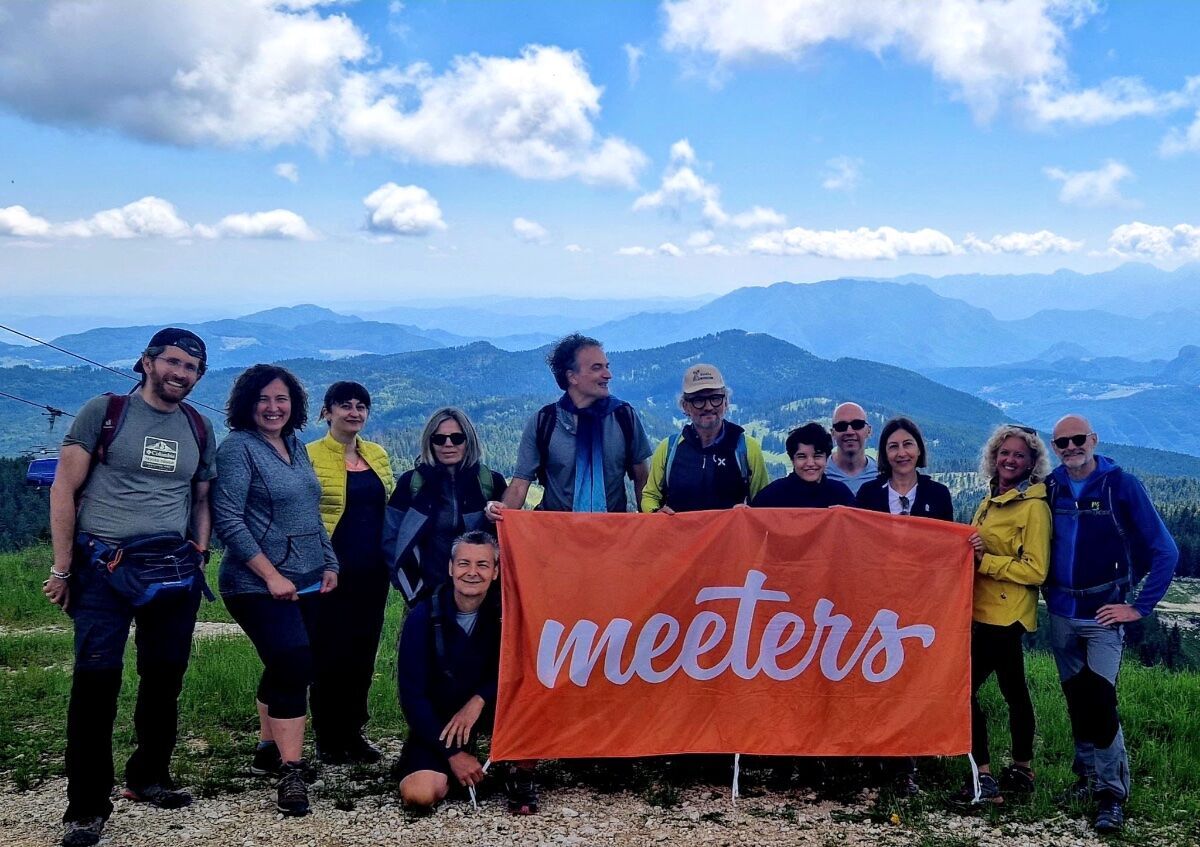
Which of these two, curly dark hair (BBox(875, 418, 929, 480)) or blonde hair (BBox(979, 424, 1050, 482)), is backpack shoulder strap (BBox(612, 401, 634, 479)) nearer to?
curly dark hair (BBox(875, 418, 929, 480))

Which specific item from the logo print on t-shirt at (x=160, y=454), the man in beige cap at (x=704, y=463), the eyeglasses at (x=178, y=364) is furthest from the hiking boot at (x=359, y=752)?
the eyeglasses at (x=178, y=364)

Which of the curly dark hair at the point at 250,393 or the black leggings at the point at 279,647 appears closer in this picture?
the black leggings at the point at 279,647

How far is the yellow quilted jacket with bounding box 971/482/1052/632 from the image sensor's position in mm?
5715

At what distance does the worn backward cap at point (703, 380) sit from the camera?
6430 mm

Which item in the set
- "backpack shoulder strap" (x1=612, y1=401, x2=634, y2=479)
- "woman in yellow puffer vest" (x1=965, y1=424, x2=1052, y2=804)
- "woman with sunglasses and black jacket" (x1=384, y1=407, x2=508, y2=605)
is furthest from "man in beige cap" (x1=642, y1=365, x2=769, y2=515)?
"woman in yellow puffer vest" (x1=965, y1=424, x2=1052, y2=804)

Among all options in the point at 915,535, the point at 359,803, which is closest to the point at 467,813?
the point at 359,803

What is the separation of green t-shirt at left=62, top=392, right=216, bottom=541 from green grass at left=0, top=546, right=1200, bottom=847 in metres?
2.15

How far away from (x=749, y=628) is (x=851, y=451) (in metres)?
1.81

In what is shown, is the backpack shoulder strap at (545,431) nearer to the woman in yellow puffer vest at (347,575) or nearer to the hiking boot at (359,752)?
the woman in yellow puffer vest at (347,575)

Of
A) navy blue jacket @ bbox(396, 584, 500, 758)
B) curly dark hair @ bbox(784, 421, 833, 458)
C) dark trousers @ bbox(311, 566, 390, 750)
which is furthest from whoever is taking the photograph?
dark trousers @ bbox(311, 566, 390, 750)

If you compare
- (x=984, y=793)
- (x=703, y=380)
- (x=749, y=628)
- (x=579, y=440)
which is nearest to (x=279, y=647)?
(x=579, y=440)

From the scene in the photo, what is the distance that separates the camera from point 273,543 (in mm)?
5672

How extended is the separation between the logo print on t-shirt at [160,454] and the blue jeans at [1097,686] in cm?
598

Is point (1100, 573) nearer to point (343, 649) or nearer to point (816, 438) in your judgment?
point (816, 438)
